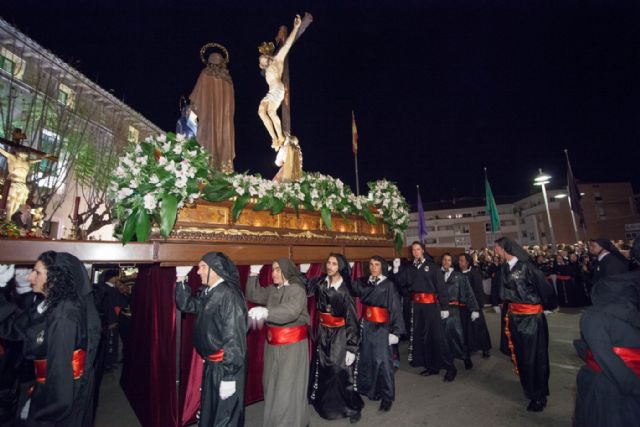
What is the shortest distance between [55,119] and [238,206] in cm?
1668

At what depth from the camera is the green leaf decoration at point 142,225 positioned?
3248mm

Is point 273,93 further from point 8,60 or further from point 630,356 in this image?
point 8,60

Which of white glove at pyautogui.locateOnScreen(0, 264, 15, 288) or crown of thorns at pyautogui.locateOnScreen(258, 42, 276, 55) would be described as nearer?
white glove at pyautogui.locateOnScreen(0, 264, 15, 288)

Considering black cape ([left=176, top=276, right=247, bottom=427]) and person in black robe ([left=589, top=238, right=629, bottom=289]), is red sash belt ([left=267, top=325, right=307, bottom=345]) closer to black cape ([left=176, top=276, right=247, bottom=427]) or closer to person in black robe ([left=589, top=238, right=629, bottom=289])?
black cape ([left=176, top=276, right=247, bottom=427])

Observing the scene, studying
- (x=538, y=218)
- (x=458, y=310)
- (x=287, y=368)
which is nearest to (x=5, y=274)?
(x=287, y=368)

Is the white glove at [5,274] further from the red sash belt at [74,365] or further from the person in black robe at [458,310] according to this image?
the person in black robe at [458,310]

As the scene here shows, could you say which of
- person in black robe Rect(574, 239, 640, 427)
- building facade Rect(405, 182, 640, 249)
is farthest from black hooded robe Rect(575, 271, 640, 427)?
building facade Rect(405, 182, 640, 249)

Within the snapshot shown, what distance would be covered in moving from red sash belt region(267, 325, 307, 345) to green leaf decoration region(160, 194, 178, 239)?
1.87 metres

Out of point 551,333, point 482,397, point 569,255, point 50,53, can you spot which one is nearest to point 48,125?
point 50,53

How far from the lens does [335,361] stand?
459 centimetres

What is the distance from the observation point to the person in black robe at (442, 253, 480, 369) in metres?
6.68

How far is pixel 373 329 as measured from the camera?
203 inches

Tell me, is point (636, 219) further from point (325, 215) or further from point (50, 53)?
point (50, 53)

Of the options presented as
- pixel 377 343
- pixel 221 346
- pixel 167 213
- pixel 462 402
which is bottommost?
pixel 462 402
